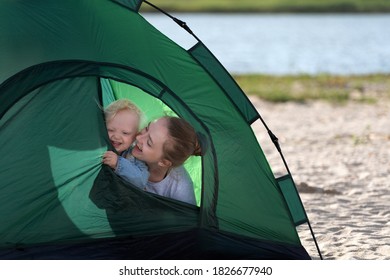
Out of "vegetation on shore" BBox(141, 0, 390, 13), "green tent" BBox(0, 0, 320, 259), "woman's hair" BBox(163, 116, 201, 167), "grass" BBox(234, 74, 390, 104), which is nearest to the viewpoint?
"green tent" BBox(0, 0, 320, 259)

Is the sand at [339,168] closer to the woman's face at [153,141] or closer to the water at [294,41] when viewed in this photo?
the woman's face at [153,141]

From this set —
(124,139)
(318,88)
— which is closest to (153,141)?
(124,139)

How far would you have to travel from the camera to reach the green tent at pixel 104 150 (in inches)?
230

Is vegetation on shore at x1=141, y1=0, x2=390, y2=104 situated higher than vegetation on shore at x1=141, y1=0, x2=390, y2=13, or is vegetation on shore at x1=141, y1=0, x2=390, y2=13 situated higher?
vegetation on shore at x1=141, y1=0, x2=390, y2=13

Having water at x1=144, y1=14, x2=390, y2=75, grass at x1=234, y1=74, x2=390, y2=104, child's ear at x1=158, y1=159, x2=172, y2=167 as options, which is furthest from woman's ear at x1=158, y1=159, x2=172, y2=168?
water at x1=144, y1=14, x2=390, y2=75

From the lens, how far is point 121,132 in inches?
245

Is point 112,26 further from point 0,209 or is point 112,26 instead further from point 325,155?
point 325,155

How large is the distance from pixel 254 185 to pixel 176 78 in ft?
2.81

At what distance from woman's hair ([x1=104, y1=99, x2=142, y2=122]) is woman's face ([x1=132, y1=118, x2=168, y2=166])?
0.76ft

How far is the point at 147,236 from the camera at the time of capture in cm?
601

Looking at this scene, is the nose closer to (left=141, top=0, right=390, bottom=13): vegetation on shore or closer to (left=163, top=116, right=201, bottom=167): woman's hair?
(left=163, top=116, right=201, bottom=167): woman's hair

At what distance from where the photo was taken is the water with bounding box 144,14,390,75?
2965 cm

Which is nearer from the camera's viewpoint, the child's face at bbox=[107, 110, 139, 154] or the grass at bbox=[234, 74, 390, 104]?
the child's face at bbox=[107, 110, 139, 154]

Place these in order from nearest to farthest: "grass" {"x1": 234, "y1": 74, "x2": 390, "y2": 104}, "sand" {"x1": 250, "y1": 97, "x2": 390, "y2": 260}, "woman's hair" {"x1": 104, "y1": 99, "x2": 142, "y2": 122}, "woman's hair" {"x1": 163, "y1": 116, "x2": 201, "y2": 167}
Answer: "woman's hair" {"x1": 163, "y1": 116, "x2": 201, "y2": 167} → "woman's hair" {"x1": 104, "y1": 99, "x2": 142, "y2": 122} → "sand" {"x1": 250, "y1": 97, "x2": 390, "y2": 260} → "grass" {"x1": 234, "y1": 74, "x2": 390, "y2": 104}
